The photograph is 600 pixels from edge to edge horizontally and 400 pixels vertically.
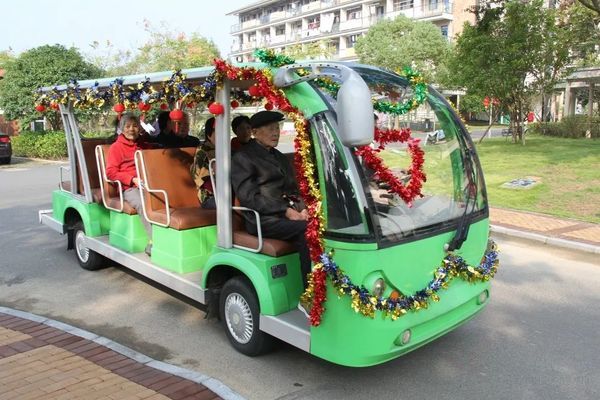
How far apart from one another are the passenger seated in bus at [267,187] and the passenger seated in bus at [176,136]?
2.61 meters

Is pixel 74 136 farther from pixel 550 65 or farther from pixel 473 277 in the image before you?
pixel 550 65

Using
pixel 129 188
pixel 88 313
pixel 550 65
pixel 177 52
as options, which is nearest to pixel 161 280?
pixel 88 313

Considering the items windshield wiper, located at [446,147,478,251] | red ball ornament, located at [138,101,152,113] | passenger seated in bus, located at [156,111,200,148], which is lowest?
windshield wiper, located at [446,147,478,251]

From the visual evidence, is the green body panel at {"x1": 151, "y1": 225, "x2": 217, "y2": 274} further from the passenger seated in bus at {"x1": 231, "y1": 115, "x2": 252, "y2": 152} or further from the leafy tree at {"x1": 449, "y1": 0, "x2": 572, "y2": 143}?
the leafy tree at {"x1": 449, "y1": 0, "x2": 572, "y2": 143}

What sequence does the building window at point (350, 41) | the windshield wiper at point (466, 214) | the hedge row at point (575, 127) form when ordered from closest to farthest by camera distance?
the windshield wiper at point (466, 214), the hedge row at point (575, 127), the building window at point (350, 41)

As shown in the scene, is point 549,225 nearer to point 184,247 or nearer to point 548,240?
point 548,240

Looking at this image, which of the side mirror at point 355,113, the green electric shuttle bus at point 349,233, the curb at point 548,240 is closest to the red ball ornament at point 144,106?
the green electric shuttle bus at point 349,233

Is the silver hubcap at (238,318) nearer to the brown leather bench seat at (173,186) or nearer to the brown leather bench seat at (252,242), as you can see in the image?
the brown leather bench seat at (252,242)

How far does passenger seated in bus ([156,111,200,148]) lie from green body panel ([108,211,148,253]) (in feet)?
4.41

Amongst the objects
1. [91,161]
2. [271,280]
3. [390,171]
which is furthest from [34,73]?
[390,171]

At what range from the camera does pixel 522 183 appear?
12039 mm

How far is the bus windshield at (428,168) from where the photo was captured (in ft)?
11.9

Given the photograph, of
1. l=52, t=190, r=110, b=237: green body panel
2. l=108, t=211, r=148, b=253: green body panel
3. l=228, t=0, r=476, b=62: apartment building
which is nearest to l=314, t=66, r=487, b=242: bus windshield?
l=108, t=211, r=148, b=253: green body panel

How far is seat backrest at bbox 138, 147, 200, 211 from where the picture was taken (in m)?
5.49
